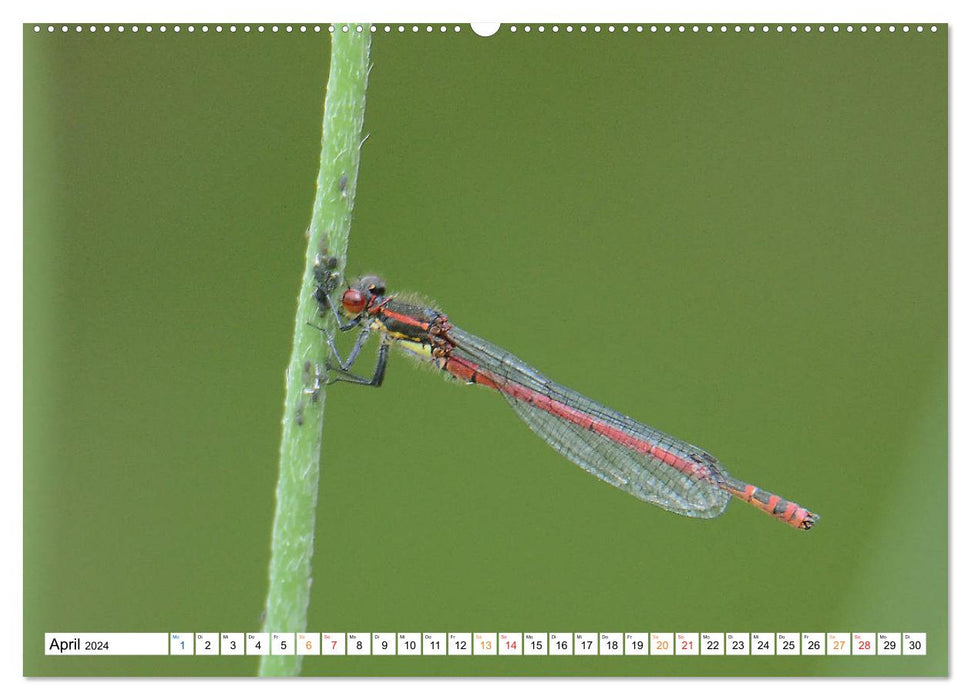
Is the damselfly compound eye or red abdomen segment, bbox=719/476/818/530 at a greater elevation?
the damselfly compound eye

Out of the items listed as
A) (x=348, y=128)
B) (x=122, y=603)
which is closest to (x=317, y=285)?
(x=348, y=128)

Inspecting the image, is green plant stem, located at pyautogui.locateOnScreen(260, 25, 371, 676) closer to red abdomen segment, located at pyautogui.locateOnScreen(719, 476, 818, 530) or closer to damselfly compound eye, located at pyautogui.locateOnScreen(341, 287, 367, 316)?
damselfly compound eye, located at pyautogui.locateOnScreen(341, 287, 367, 316)

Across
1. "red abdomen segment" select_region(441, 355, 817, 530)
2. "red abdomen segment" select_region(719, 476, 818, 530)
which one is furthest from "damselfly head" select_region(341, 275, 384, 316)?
"red abdomen segment" select_region(719, 476, 818, 530)

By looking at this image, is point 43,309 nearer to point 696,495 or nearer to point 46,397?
point 46,397

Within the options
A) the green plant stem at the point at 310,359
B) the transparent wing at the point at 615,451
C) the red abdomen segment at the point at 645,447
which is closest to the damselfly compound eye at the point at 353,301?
the red abdomen segment at the point at 645,447

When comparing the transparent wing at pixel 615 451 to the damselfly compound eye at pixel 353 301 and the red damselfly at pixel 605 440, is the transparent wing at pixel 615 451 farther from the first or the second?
the damselfly compound eye at pixel 353 301
